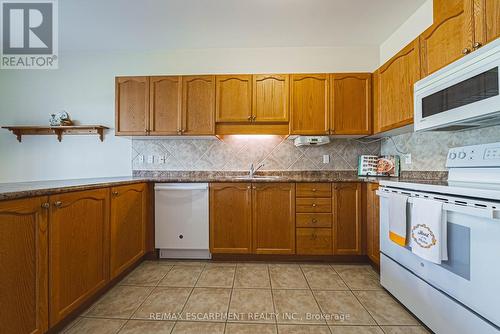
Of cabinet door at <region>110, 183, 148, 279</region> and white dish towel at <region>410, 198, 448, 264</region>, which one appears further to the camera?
cabinet door at <region>110, 183, 148, 279</region>

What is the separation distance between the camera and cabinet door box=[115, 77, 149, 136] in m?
2.60

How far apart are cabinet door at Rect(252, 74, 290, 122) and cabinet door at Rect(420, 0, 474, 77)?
1318mm

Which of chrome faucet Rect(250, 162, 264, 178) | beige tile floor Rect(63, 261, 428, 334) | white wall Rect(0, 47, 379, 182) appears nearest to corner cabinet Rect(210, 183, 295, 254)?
beige tile floor Rect(63, 261, 428, 334)

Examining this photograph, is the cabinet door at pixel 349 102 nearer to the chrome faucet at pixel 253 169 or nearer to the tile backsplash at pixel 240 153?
the tile backsplash at pixel 240 153

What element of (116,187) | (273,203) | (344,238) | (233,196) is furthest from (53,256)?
(344,238)

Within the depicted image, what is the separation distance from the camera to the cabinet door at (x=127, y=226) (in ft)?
5.85

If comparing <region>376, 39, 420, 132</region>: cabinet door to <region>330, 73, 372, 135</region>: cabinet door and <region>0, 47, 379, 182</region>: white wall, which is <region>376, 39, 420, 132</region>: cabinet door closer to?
<region>330, 73, 372, 135</region>: cabinet door

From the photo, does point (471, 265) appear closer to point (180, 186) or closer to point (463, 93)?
point (463, 93)

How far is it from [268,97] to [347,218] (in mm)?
1613

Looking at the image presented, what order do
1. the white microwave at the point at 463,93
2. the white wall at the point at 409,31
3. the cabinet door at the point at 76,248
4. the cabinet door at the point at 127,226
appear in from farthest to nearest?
the white wall at the point at 409,31 < the cabinet door at the point at 127,226 < the cabinet door at the point at 76,248 < the white microwave at the point at 463,93

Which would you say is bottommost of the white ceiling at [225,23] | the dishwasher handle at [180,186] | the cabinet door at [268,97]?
the dishwasher handle at [180,186]

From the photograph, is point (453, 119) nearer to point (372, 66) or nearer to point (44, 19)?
point (372, 66)

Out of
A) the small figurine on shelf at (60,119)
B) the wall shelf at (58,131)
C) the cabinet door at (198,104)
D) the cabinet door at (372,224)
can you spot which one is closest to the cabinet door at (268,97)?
the cabinet door at (198,104)

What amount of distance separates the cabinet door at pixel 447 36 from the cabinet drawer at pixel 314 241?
1669 millimetres
